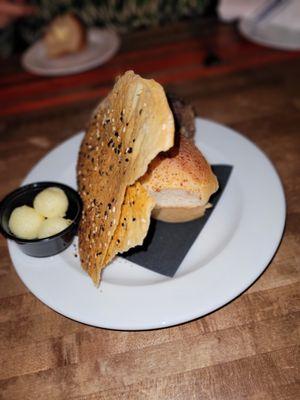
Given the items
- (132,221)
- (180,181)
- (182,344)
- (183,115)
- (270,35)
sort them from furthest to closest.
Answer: (270,35) < (183,115) < (180,181) < (132,221) < (182,344)

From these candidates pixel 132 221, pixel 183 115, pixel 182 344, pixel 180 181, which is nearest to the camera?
pixel 182 344

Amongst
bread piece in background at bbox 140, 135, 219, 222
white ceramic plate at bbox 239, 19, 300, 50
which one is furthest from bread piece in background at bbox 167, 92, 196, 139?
white ceramic plate at bbox 239, 19, 300, 50

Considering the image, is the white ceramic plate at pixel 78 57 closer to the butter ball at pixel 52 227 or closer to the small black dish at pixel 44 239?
the small black dish at pixel 44 239

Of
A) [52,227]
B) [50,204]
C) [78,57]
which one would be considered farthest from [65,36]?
[52,227]

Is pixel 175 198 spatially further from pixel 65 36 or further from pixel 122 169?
pixel 65 36

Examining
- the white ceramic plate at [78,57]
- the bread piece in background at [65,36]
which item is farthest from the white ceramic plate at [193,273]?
the bread piece in background at [65,36]

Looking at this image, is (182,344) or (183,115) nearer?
(182,344)
